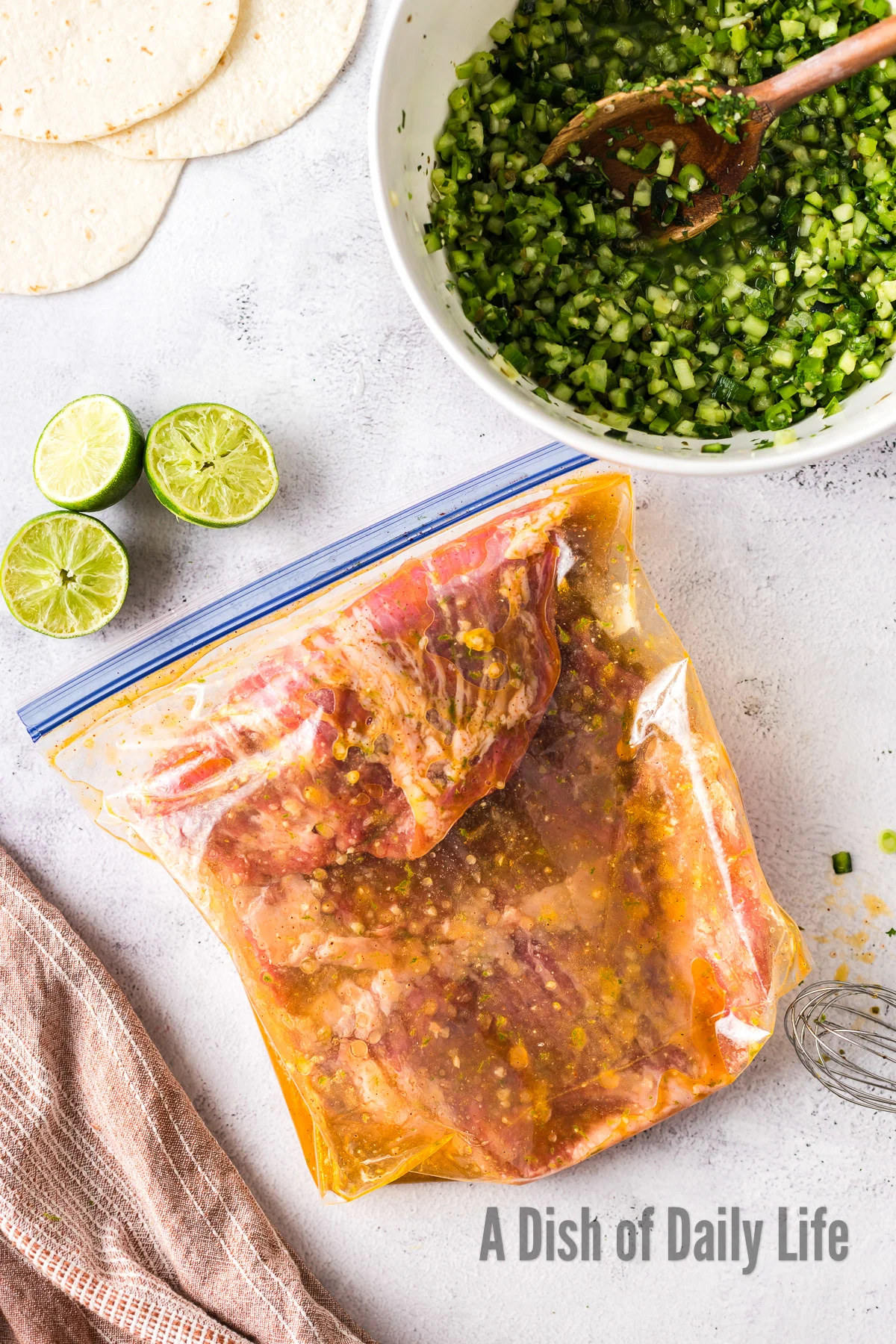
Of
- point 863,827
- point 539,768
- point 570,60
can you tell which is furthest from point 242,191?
point 863,827

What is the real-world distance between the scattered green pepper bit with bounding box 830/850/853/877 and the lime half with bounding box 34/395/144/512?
5.01 feet

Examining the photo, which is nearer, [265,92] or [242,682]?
[242,682]

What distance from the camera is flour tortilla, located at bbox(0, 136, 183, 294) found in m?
1.87

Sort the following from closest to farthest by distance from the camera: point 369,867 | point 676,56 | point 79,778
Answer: point 676,56 → point 369,867 → point 79,778

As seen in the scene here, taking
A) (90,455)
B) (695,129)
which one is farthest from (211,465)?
(695,129)

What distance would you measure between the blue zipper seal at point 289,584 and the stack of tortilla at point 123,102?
27.3 inches

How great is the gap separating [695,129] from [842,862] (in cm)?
132

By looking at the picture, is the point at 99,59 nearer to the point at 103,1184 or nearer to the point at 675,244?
the point at 675,244

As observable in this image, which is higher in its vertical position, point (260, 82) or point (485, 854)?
point (260, 82)

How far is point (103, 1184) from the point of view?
1917mm

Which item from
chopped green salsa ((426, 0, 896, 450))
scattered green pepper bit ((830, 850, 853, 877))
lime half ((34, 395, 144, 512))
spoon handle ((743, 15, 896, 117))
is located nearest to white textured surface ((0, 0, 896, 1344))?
scattered green pepper bit ((830, 850, 853, 877))

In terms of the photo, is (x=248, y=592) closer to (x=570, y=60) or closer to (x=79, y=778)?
(x=79, y=778)

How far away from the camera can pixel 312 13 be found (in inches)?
72.1

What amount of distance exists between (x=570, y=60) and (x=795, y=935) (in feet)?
5.05
